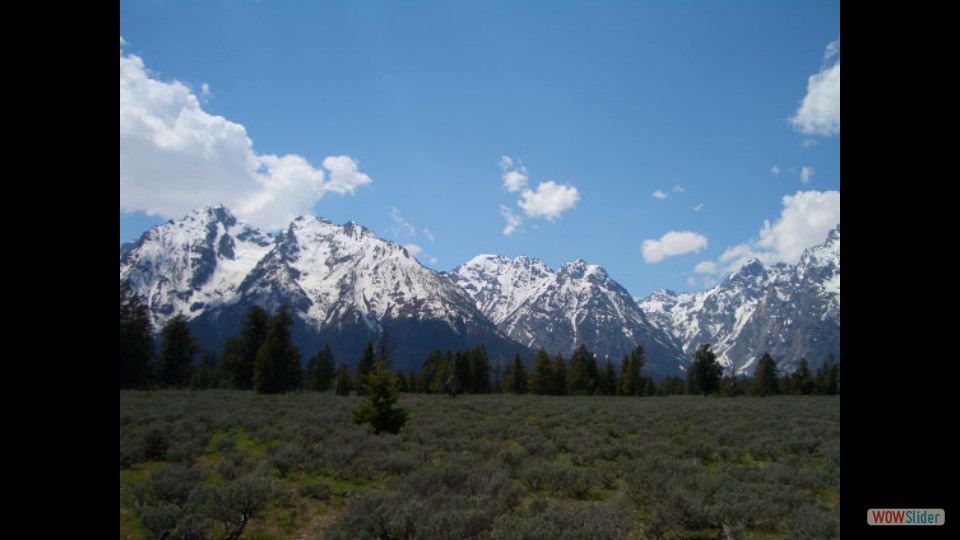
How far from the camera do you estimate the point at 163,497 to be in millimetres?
11352

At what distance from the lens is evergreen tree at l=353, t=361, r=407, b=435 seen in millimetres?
23062

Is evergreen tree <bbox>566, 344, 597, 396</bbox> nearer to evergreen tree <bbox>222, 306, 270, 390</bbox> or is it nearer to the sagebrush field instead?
evergreen tree <bbox>222, 306, 270, 390</bbox>

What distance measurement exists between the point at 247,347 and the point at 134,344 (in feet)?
41.0

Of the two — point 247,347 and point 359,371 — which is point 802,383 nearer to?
point 359,371

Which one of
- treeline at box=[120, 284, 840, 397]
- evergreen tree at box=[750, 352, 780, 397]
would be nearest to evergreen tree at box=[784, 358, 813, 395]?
treeline at box=[120, 284, 840, 397]

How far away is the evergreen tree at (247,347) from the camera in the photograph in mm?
→ 58562

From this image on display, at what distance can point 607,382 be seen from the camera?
83.6 metres

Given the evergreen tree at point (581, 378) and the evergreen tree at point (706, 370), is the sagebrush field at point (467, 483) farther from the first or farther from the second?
the evergreen tree at point (581, 378)

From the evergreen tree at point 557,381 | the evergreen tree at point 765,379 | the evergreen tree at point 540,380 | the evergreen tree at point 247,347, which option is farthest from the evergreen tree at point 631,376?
the evergreen tree at point 247,347
